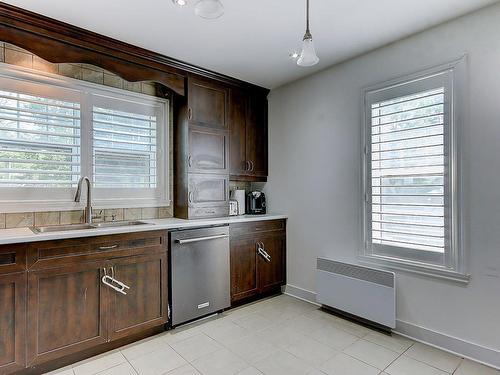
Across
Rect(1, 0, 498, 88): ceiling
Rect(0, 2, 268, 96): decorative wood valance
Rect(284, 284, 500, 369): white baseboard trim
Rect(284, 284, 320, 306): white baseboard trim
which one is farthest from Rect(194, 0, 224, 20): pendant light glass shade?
Rect(284, 284, 320, 306): white baseboard trim

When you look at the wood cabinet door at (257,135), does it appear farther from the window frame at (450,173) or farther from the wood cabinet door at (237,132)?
the window frame at (450,173)

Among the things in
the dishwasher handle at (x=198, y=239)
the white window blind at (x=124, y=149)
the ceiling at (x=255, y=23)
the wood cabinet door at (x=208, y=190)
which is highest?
the ceiling at (x=255, y=23)

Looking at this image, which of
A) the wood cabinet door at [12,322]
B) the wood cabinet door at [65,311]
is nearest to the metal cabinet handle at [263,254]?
the wood cabinet door at [65,311]

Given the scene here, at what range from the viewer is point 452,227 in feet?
7.39

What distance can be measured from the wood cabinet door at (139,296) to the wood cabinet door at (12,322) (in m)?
0.55

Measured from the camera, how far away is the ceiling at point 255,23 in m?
2.06

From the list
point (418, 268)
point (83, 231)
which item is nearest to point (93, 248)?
point (83, 231)

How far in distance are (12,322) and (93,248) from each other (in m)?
0.63

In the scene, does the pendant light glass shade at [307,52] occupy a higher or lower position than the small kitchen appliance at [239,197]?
higher

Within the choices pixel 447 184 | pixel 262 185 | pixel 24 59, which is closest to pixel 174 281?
pixel 262 185

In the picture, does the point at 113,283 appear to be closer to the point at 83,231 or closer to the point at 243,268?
the point at 83,231

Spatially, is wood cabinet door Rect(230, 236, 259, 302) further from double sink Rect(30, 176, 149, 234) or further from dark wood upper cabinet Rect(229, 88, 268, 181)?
double sink Rect(30, 176, 149, 234)

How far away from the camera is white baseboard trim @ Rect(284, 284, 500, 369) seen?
209 centimetres

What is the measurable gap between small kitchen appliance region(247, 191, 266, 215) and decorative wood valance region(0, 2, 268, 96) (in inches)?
59.0
